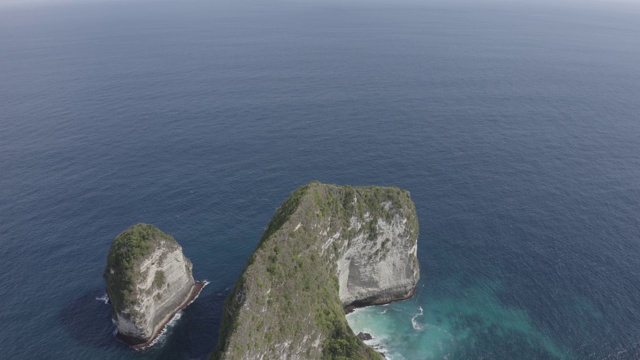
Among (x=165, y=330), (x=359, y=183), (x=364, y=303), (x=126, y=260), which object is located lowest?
(x=364, y=303)

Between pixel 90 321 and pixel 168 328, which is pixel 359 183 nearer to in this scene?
pixel 168 328

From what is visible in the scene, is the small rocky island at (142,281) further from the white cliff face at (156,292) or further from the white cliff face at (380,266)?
the white cliff face at (380,266)

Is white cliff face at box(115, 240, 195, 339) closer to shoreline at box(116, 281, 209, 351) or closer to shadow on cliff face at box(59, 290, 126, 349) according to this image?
shoreline at box(116, 281, 209, 351)

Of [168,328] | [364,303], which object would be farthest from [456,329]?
[168,328]

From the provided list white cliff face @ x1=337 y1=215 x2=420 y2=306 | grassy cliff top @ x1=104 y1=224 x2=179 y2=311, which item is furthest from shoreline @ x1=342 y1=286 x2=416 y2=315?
grassy cliff top @ x1=104 y1=224 x2=179 y2=311

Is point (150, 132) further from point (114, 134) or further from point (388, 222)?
point (388, 222)

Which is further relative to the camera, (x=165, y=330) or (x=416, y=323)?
(x=416, y=323)
